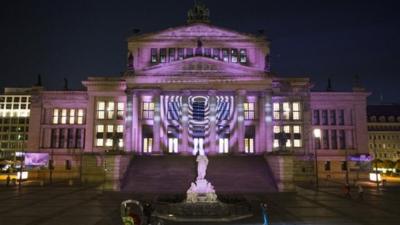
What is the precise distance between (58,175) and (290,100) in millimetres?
43253

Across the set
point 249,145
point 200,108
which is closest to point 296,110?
point 249,145

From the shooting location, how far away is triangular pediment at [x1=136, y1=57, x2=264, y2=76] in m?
61.8

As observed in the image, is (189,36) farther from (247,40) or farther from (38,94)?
(38,94)

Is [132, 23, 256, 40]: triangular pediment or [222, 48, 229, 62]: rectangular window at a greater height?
[132, 23, 256, 40]: triangular pediment

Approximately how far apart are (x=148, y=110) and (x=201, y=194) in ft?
127

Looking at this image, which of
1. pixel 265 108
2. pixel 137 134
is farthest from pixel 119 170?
pixel 265 108

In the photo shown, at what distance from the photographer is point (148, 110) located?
2569 inches

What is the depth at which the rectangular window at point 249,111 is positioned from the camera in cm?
6519

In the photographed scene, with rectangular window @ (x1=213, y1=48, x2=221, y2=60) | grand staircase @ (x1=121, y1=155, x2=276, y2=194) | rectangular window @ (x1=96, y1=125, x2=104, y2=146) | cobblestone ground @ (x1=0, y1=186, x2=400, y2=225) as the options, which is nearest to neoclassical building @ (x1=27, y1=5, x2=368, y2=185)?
rectangular window @ (x1=96, y1=125, x2=104, y2=146)

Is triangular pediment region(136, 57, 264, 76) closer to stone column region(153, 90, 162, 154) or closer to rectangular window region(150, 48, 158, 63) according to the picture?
stone column region(153, 90, 162, 154)

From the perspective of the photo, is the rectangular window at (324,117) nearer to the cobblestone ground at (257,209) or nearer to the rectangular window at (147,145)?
the rectangular window at (147,145)

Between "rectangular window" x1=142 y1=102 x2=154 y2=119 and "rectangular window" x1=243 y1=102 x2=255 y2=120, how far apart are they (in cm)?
1523

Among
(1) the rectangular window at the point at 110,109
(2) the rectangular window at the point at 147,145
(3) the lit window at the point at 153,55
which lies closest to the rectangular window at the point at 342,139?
(2) the rectangular window at the point at 147,145

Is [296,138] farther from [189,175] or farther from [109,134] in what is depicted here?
[109,134]
